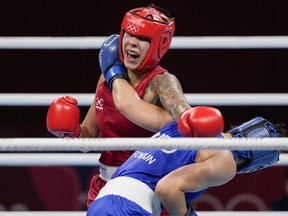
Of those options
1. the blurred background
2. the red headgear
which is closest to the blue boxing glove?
the red headgear

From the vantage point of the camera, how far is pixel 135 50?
2184 mm

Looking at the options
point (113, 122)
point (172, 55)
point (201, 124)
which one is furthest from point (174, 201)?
point (172, 55)

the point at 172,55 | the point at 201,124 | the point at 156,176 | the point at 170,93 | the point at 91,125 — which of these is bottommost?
the point at 172,55

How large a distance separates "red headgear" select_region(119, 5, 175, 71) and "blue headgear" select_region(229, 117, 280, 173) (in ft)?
1.17

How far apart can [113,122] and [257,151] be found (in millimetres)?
485

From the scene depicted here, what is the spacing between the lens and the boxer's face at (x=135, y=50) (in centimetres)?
219

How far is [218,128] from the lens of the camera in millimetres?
1691

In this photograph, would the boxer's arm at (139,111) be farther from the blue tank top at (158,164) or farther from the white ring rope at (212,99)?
the white ring rope at (212,99)

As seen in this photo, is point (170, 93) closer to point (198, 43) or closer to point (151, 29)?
point (151, 29)

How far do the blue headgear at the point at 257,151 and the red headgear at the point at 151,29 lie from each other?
1.17 ft

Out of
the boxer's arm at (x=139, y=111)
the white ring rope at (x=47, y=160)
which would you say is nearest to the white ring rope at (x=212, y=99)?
the white ring rope at (x=47, y=160)

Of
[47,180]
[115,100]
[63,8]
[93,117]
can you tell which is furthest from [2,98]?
[63,8]

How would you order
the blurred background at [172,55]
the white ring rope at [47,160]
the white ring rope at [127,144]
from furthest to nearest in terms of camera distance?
the blurred background at [172,55] → the white ring rope at [47,160] → the white ring rope at [127,144]

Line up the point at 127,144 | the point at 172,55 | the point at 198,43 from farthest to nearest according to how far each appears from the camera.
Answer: the point at 172,55 < the point at 198,43 < the point at 127,144
